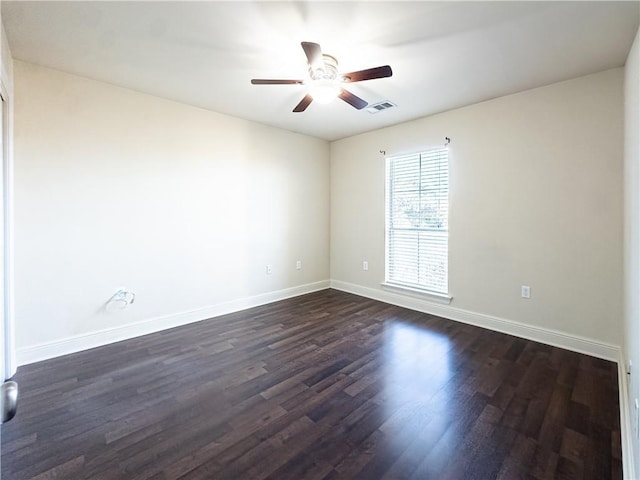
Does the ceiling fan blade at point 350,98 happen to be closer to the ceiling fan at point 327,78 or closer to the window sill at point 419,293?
the ceiling fan at point 327,78

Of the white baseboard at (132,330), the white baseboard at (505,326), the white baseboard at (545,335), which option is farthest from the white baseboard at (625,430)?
the white baseboard at (132,330)

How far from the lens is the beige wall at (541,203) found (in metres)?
2.71

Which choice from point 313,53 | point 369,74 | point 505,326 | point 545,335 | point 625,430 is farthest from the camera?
point 505,326

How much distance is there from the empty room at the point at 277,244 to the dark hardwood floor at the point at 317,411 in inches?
0.7

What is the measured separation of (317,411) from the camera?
2.04m

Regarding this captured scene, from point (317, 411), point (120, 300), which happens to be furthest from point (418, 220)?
point (120, 300)

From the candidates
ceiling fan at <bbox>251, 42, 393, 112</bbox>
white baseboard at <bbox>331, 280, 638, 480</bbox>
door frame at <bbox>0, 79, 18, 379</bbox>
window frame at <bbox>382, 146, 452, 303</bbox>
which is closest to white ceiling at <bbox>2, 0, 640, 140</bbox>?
ceiling fan at <bbox>251, 42, 393, 112</bbox>

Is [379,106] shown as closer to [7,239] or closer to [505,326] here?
[505,326]

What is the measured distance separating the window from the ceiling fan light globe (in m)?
1.89

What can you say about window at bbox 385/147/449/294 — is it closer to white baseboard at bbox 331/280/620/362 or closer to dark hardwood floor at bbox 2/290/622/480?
white baseboard at bbox 331/280/620/362

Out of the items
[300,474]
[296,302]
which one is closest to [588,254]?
[300,474]

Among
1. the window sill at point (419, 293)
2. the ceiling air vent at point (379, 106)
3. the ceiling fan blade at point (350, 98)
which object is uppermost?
the ceiling air vent at point (379, 106)

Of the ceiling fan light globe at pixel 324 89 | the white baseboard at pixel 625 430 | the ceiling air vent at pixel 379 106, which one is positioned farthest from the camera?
the ceiling air vent at pixel 379 106

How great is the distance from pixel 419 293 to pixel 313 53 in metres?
3.12
